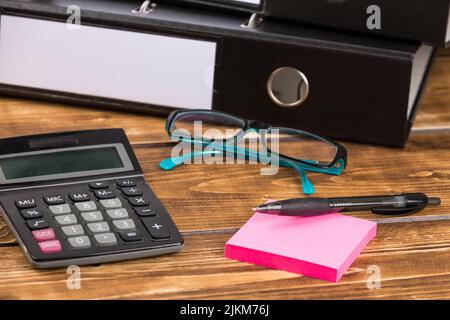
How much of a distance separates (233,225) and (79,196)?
14cm

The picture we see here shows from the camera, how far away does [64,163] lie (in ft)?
2.99

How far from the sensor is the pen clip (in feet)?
2.98

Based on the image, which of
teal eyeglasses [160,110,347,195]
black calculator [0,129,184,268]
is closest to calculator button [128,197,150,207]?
black calculator [0,129,184,268]

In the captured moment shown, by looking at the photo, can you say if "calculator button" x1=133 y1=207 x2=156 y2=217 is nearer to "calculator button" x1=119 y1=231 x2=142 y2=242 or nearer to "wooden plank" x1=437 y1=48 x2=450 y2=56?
"calculator button" x1=119 y1=231 x2=142 y2=242

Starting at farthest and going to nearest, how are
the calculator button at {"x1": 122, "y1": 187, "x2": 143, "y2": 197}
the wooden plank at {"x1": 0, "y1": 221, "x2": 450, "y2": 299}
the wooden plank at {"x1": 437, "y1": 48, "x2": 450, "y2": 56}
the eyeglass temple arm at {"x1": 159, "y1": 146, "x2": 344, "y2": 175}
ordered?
the wooden plank at {"x1": 437, "y1": 48, "x2": 450, "y2": 56}, the eyeglass temple arm at {"x1": 159, "y1": 146, "x2": 344, "y2": 175}, the calculator button at {"x1": 122, "y1": 187, "x2": 143, "y2": 197}, the wooden plank at {"x1": 0, "y1": 221, "x2": 450, "y2": 299}

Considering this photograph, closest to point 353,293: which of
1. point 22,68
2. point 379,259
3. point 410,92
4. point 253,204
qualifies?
point 379,259

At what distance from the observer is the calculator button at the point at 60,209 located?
837 millimetres

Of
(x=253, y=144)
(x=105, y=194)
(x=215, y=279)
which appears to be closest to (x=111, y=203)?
(x=105, y=194)

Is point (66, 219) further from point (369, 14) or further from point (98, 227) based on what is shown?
point (369, 14)

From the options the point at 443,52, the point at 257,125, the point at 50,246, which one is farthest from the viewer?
the point at 443,52

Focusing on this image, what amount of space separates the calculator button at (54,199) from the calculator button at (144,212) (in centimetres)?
7

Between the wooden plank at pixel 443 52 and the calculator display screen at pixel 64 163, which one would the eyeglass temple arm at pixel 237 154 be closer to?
the calculator display screen at pixel 64 163

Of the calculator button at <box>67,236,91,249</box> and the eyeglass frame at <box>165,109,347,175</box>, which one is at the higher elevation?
the eyeglass frame at <box>165,109,347,175</box>

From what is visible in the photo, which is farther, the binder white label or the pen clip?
the binder white label
